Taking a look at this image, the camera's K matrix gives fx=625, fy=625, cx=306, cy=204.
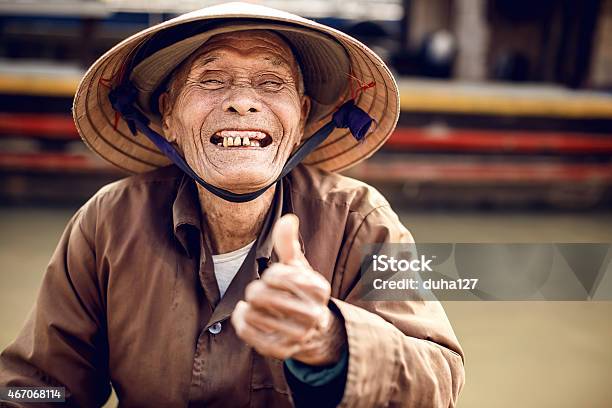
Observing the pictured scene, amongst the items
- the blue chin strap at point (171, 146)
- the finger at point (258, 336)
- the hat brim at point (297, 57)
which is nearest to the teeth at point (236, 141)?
the blue chin strap at point (171, 146)

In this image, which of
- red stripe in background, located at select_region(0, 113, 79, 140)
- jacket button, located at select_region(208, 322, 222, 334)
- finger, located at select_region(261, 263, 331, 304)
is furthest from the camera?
red stripe in background, located at select_region(0, 113, 79, 140)

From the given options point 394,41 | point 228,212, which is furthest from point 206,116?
point 394,41

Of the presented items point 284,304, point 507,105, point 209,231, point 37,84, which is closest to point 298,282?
point 284,304

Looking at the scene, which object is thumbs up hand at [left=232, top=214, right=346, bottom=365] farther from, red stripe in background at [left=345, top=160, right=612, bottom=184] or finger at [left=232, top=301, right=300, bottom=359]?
red stripe in background at [left=345, top=160, right=612, bottom=184]

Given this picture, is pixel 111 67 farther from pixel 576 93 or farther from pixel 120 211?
pixel 576 93

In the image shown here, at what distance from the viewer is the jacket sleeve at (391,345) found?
1.02m

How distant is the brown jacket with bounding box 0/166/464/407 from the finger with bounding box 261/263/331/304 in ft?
1.09

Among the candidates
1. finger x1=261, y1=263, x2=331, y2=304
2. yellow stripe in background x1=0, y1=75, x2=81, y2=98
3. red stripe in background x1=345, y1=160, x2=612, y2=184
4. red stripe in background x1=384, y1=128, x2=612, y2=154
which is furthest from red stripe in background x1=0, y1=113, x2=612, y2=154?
finger x1=261, y1=263, x2=331, y2=304

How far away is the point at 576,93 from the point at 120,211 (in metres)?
4.46

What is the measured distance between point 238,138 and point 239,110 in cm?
6

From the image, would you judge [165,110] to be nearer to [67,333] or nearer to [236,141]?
[236,141]

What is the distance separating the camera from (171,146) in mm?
1382

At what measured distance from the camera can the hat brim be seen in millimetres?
1246

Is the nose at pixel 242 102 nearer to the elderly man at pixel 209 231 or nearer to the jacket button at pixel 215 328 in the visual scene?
the elderly man at pixel 209 231
